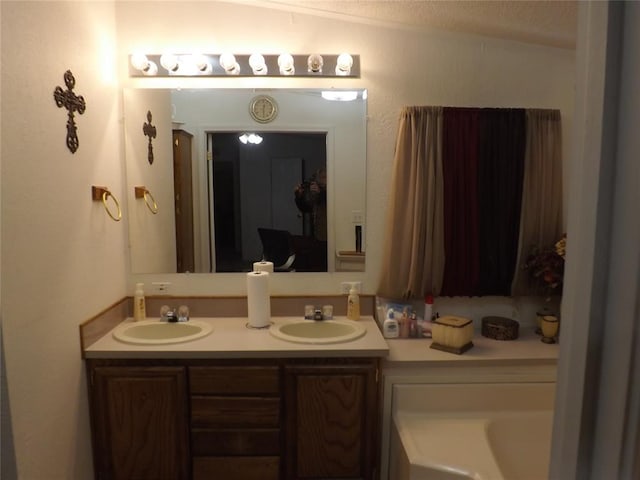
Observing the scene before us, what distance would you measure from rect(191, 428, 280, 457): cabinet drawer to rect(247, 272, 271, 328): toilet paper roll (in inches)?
18.3

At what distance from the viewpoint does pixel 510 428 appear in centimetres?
168

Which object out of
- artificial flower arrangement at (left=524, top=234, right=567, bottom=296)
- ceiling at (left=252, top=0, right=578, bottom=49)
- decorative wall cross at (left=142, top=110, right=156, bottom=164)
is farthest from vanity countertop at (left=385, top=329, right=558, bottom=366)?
decorative wall cross at (left=142, top=110, right=156, bottom=164)

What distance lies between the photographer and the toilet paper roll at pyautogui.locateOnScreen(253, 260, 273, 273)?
2014 millimetres

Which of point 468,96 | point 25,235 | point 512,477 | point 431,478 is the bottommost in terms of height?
point 512,477

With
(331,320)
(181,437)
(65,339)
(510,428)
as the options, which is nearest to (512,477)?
(510,428)

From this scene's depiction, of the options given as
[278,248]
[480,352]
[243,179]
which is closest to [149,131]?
[243,179]

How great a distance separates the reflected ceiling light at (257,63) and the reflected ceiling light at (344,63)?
0.36 m

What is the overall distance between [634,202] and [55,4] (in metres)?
1.83

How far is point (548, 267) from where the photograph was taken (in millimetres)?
1885

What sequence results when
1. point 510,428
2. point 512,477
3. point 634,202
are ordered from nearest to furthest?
1. point 634,202
2. point 512,477
3. point 510,428

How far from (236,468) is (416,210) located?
1.41 metres

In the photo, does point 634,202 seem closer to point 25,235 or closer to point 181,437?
point 25,235

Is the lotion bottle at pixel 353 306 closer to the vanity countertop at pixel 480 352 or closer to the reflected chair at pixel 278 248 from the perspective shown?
the vanity countertop at pixel 480 352

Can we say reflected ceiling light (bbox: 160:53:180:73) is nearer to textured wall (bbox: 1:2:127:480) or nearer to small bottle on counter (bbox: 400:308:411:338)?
textured wall (bbox: 1:2:127:480)
